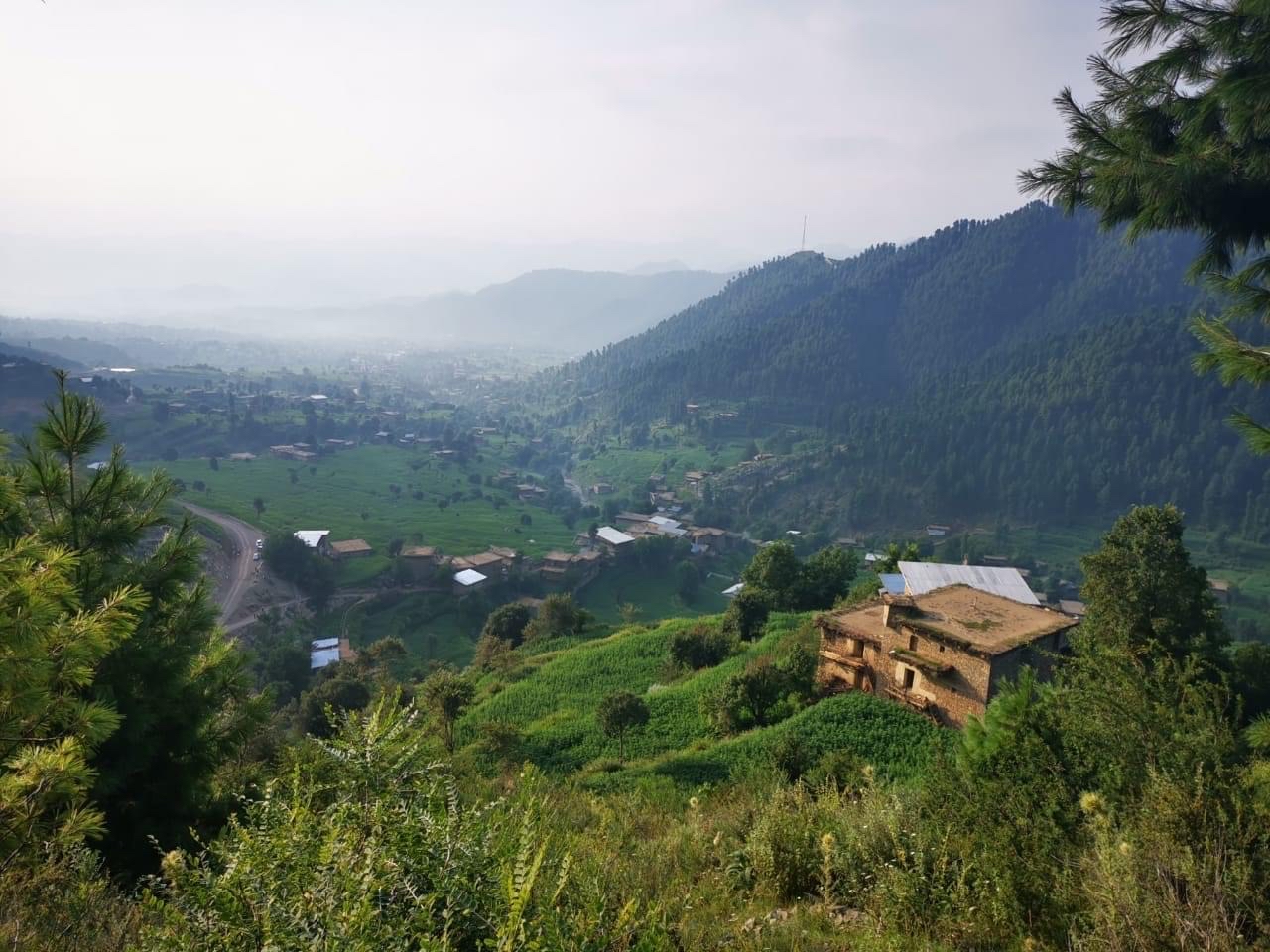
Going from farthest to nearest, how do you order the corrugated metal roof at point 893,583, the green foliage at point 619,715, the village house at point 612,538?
the village house at point 612,538, the corrugated metal roof at point 893,583, the green foliage at point 619,715

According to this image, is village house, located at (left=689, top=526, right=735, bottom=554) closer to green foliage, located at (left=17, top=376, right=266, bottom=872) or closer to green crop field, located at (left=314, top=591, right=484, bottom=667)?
green crop field, located at (left=314, top=591, right=484, bottom=667)

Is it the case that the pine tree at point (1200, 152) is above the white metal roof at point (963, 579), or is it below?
above

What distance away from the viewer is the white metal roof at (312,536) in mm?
47631

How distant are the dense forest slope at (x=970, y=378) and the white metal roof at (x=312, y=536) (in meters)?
41.9

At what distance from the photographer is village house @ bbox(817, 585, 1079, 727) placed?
14266 millimetres

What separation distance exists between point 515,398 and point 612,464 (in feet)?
201

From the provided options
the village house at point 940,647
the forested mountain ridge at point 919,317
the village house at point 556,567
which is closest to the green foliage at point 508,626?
the village house at point 556,567

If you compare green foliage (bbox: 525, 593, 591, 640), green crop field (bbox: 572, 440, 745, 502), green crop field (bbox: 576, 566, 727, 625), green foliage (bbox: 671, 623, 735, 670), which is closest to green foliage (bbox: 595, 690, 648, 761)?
green foliage (bbox: 671, 623, 735, 670)

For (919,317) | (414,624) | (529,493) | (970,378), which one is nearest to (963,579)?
(414,624)

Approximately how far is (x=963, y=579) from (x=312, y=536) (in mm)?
44516

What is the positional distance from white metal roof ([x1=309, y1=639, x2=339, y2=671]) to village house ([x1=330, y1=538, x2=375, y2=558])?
13282 mm

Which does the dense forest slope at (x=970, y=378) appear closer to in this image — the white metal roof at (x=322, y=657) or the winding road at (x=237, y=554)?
the white metal roof at (x=322, y=657)

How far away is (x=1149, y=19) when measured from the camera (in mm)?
Answer: 4875

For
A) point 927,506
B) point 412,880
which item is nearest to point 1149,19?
point 412,880
